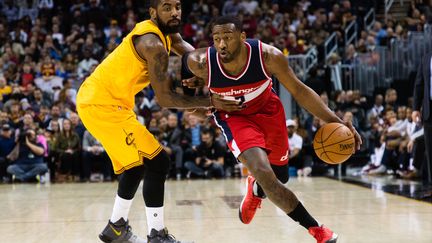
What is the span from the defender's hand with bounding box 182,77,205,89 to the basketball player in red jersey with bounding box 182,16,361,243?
A: 0.01 m

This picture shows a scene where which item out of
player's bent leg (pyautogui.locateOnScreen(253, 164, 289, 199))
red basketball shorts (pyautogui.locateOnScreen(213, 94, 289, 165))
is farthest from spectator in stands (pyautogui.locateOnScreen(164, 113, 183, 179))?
red basketball shorts (pyautogui.locateOnScreen(213, 94, 289, 165))

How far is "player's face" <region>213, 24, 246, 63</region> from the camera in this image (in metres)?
4.41

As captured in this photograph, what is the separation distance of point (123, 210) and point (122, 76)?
0.99 m

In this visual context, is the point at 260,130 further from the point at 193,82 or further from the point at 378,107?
the point at 378,107

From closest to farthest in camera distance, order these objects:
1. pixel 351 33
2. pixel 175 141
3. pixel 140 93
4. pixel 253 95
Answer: pixel 253 95, pixel 175 141, pixel 140 93, pixel 351 33

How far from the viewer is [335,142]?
457 centimetres

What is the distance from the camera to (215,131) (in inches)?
488

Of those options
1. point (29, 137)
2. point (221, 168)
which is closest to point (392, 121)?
point (221, 168)

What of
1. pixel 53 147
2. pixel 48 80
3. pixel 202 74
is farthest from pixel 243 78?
pixel 48 80

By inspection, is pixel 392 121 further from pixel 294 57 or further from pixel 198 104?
pixel 198 104

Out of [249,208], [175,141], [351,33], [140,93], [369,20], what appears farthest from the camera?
[369,20]

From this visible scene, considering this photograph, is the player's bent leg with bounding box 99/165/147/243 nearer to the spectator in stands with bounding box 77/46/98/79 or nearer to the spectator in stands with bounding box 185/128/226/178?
the spectator in stands with bounding box 185/128/226/178

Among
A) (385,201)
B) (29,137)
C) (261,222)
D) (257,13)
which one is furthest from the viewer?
(257,13)

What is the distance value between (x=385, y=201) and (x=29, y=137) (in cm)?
681
